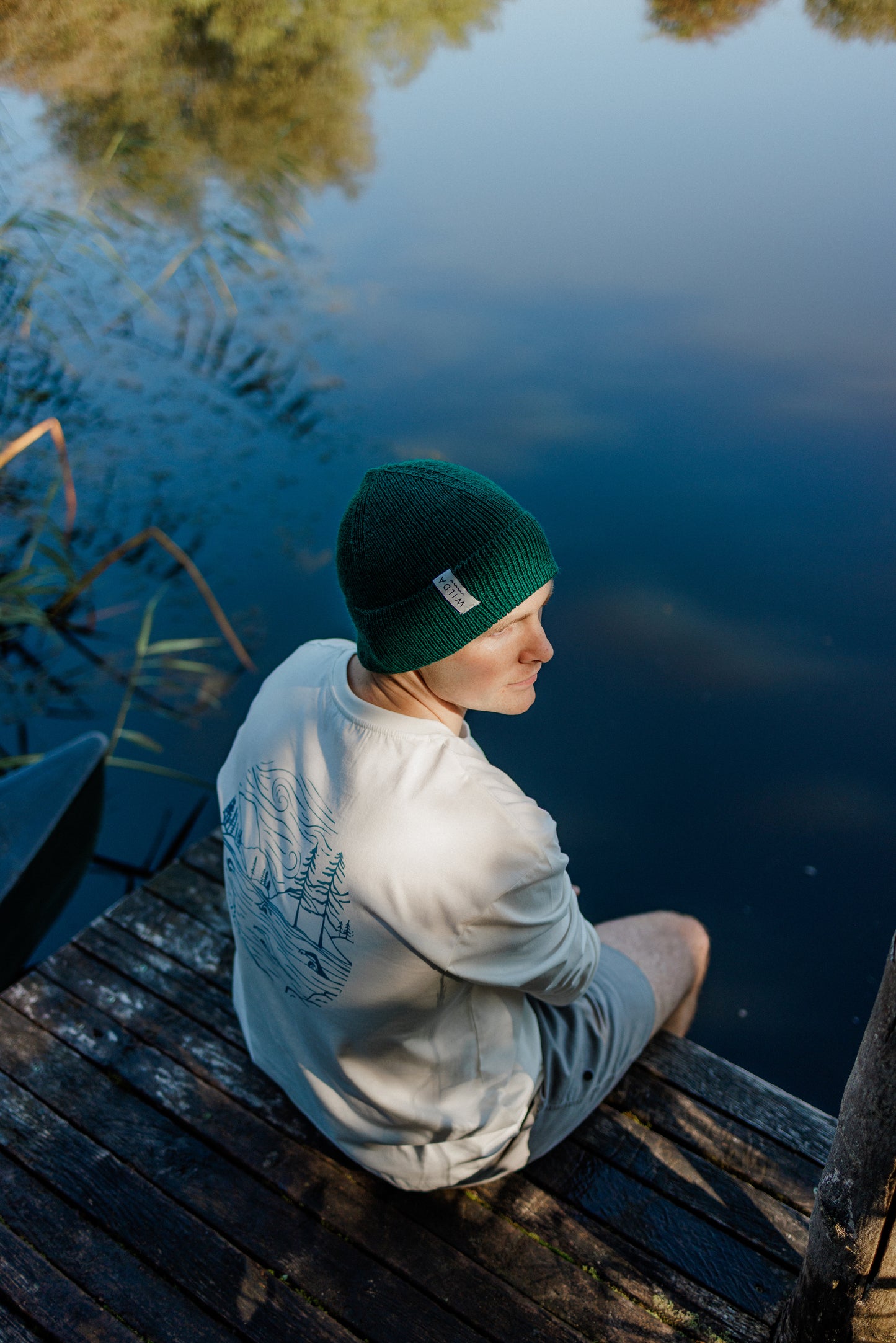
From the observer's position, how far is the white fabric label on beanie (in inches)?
49.6

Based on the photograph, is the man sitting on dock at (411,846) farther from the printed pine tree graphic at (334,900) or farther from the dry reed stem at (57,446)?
the dry reed stem at (57,446)

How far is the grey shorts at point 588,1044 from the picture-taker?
1674mm

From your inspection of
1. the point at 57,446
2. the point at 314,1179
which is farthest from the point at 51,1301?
the point at 57,446

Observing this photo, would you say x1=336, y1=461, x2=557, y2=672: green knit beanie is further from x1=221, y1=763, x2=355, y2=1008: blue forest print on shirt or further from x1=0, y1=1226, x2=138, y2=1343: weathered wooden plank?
x1=0, y1=1226, x2=138, y2=1343: weathered wooden plank

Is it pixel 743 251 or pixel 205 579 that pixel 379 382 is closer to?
pixel 205 579

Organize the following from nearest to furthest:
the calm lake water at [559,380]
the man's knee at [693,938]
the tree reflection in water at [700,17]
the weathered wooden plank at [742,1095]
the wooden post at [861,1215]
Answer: the wooden post at [861,1215], the weathered wooden plank at [742,1095], the man's knee at [693,938], the calm lake water at [559,380], the tree reflection in water at [700,17]

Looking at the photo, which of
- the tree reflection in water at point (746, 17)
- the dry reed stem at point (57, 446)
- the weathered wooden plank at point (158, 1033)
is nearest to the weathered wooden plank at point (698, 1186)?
the weathered wooden plank at point (158, 1033)

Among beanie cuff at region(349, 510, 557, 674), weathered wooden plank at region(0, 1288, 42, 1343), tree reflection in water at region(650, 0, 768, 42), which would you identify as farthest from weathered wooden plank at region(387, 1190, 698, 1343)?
tree reflection in water at region(650, 0, 768, 42)

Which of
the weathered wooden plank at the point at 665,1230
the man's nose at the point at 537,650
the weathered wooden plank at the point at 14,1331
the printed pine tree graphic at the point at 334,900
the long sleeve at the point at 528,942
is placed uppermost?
the man's nose at the point at 537,650

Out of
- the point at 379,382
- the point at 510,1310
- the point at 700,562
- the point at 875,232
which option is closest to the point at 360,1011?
the point at 510,1310

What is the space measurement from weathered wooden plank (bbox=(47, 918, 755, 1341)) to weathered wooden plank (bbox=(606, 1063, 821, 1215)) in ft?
0.81

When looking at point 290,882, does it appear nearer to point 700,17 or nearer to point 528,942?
point 528,942

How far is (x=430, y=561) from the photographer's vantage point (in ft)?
4.15

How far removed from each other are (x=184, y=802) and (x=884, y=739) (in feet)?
8.93
